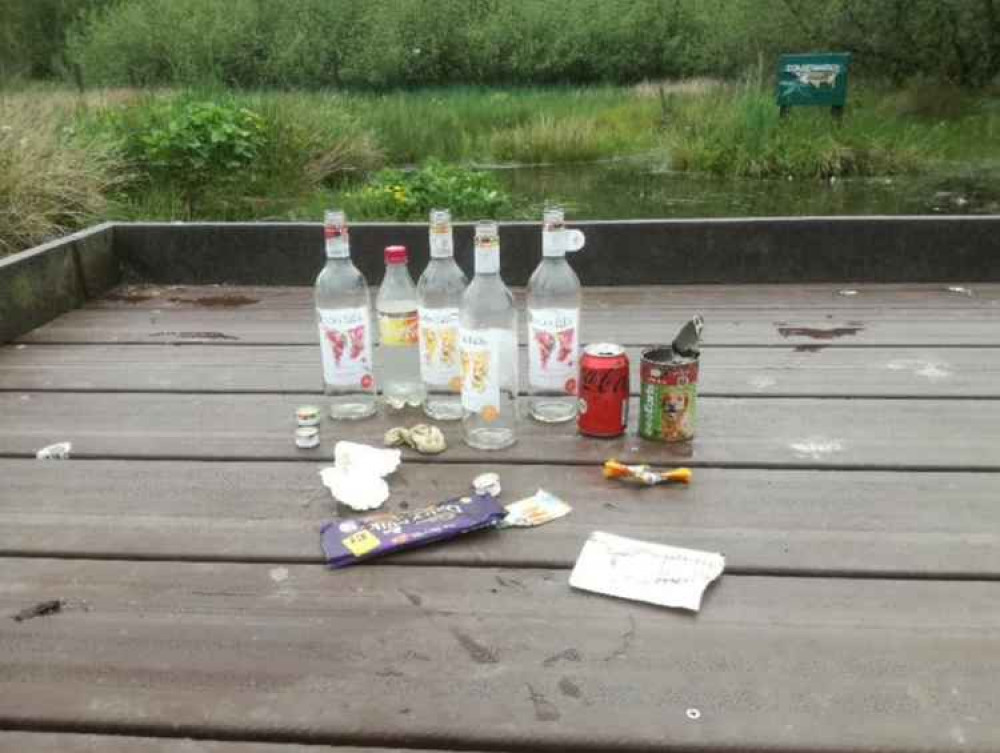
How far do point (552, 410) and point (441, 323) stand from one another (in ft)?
0.76

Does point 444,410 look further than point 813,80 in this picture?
No

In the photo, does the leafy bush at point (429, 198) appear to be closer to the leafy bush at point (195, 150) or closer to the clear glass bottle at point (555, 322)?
the leafy bush at point (195, 150)

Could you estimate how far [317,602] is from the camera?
1004mm

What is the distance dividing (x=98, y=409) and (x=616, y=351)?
92 cm

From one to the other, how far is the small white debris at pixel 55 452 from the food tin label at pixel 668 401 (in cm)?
89

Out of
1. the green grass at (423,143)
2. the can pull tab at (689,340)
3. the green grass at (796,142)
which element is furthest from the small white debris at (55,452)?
the green grass at (796,142)

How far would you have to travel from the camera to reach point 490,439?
1384 mm

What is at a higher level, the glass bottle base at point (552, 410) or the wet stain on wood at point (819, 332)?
the wet stain on wood at point (819, 332)

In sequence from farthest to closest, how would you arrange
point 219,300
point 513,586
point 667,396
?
point 219,300
point 667,396
point 513,586

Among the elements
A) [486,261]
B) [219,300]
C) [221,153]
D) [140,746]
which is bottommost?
[140,746]

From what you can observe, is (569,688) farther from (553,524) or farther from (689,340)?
(689,340)

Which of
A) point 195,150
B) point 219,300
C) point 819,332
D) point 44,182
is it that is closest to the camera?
point 819,332

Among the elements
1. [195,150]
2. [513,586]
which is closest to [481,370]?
[513,586]

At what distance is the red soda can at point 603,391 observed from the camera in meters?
1.35
